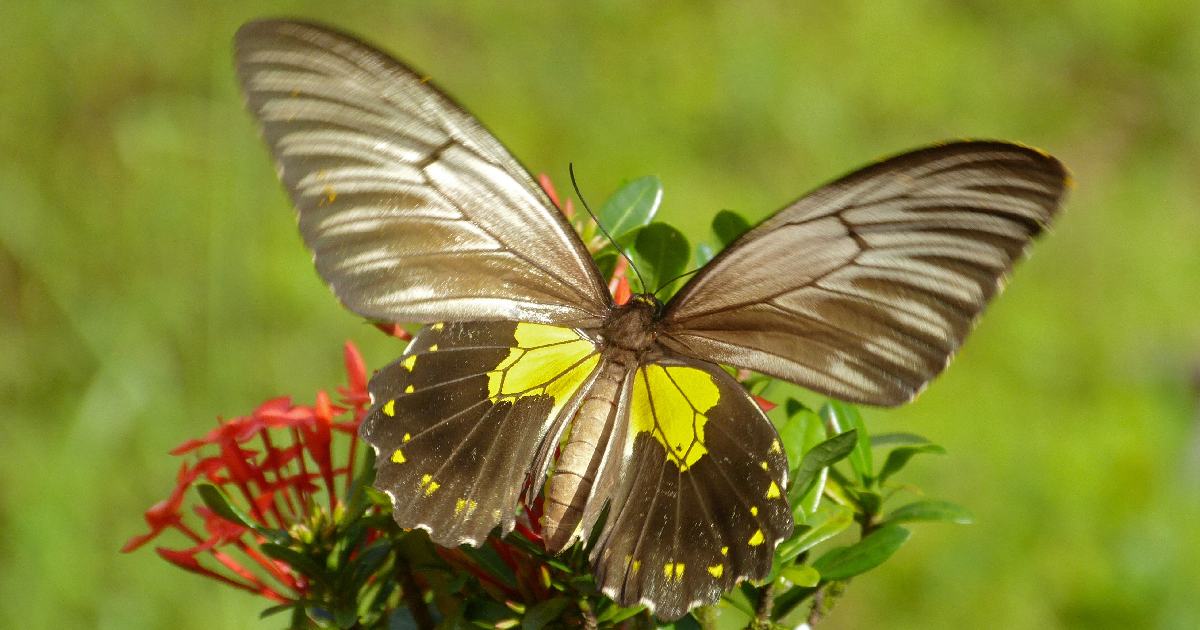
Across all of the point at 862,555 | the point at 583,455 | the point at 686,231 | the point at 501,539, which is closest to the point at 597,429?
the point at 583,455

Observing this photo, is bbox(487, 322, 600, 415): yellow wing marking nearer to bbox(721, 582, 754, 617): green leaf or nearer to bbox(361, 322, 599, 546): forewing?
bbox(361, 322, 599, 546): forewing

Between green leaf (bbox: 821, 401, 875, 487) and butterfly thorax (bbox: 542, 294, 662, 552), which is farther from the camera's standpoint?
green leaf (bbox: 821, 401, 875, 487)

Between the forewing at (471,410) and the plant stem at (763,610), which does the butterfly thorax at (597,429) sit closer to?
the forewing at (471,410)

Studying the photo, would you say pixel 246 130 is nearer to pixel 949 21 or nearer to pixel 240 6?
pixel 240 6

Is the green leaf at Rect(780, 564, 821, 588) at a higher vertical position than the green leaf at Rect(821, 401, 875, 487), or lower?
lower

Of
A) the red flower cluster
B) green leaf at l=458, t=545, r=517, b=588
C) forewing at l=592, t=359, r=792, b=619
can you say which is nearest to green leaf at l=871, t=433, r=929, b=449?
forewing at l=592, t=359, r=792, b=619

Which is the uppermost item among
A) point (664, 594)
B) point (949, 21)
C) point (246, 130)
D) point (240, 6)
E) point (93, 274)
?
point (949, 21)

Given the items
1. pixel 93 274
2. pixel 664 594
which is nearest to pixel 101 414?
pixel 93 274
